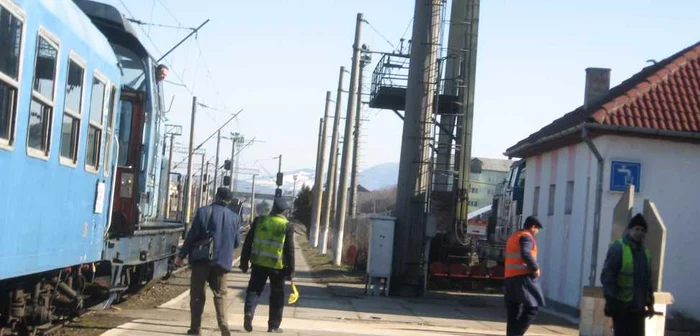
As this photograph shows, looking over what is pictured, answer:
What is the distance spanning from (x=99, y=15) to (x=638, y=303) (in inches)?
339

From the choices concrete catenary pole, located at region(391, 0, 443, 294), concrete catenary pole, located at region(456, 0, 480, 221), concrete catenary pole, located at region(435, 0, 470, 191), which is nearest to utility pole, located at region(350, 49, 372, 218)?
concrete catenary pole, located at region(435, 0, 470, 191)

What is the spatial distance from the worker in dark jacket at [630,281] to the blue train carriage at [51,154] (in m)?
5.29

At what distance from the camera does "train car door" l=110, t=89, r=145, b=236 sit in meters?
14.3

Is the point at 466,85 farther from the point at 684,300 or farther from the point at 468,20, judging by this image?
the point at 684,300

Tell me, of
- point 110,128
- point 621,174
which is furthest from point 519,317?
point 621,174

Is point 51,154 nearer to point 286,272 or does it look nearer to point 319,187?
point 286,272

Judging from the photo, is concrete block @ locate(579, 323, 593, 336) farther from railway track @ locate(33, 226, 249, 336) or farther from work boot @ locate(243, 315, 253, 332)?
railway track @ locate(33, 226, 249, 336)

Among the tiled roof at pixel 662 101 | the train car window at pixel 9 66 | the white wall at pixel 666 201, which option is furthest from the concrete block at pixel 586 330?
the train car window at pixel 9 66

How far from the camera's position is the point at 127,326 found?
13.6 meters

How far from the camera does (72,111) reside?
33.2ft

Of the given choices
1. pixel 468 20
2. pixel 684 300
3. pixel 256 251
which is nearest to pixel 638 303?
pixel 256 251

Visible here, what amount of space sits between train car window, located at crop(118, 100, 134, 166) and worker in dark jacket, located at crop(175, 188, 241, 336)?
10.9 ft

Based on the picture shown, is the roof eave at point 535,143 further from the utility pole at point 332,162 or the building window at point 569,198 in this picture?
the utility pole at point 332,162

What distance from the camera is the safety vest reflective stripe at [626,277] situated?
10445 millimetres
